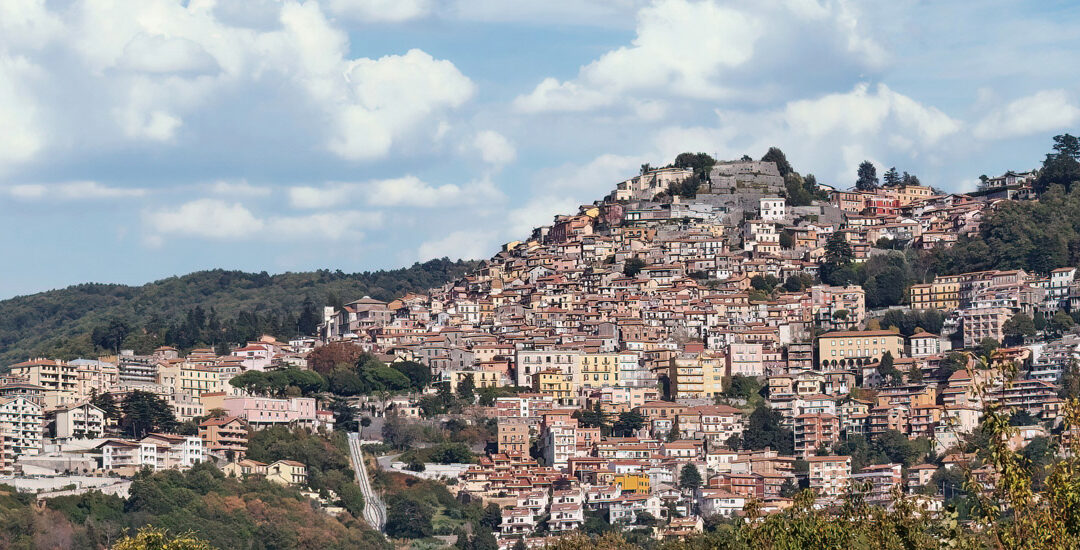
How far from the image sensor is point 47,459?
77188mm

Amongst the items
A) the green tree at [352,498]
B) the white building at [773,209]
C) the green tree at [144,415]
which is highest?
the white building at [773,209]

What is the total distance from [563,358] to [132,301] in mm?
73756

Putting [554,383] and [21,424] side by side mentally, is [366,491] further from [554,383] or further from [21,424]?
[21,424]

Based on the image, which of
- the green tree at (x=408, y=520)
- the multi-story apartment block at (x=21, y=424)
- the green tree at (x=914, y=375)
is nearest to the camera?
the green tree at (x=408, y=520)

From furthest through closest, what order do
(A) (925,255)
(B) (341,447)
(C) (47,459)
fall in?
1. (A) (925,255)
2. (B) (341,447)
3. (C) (47,459)

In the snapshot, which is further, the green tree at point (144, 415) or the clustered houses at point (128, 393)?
the green tree at point (144, 415)

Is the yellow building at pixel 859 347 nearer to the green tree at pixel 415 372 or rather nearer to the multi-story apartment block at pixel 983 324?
the multi-story apartment block at pixel 983 324

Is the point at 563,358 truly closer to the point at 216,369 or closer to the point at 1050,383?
the point at 216,369

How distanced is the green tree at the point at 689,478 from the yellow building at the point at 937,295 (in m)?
22.6

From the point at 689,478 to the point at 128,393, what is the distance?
2625 cm

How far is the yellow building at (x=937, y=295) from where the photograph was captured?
9762cm

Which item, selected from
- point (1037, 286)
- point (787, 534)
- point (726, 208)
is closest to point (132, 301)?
point (726, 208)

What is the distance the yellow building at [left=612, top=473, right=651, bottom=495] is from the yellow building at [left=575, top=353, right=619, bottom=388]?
12.0 m

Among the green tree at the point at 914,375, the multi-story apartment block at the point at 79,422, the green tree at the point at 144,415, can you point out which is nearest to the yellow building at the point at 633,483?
the green tree at the point at 914,375
